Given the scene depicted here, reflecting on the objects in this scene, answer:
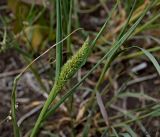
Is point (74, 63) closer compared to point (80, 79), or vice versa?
point (74, 63)

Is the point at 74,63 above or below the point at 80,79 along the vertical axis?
above

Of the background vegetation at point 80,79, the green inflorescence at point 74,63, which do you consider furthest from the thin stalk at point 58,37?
the background vegetation at point 80,79

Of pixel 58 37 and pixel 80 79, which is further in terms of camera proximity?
pixel 80 79

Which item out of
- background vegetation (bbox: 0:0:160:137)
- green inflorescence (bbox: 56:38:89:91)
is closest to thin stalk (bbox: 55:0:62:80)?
green inflorescence (bbox: 56:38:89:91)

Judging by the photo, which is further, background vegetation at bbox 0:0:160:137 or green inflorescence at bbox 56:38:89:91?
background vegetation at bbox 0:0:160:137

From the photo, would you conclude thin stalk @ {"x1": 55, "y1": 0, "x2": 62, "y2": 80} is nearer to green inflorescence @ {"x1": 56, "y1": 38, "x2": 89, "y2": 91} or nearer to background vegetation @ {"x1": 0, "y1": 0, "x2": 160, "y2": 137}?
green inflorescence @ {"x1": 56, "y1": 38, "x2": 89, "y2": 91}

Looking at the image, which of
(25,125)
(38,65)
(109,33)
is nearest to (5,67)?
(38,65)

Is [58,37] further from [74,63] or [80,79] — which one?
[80,79]

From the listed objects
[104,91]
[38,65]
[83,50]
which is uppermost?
[83,50]

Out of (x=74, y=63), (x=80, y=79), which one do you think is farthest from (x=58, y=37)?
(x=80, y=79)

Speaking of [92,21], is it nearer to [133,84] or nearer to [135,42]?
[135,42]

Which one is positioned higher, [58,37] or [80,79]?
[58,37]
